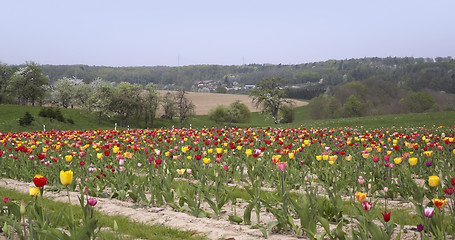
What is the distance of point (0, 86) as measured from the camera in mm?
76000

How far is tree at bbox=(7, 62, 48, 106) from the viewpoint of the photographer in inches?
2650

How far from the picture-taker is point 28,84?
221 feet

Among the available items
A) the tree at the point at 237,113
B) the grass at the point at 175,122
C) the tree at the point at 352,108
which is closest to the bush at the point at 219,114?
the tree at the point at 237,113

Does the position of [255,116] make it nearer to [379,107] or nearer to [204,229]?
[379,107]

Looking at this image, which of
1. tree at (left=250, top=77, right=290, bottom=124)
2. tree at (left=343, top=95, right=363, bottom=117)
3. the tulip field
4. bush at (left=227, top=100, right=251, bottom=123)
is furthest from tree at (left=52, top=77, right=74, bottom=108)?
the tulip field

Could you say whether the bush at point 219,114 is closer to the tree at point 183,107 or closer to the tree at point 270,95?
the tree at point 183,107

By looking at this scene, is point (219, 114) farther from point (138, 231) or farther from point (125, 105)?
point (138, 231)

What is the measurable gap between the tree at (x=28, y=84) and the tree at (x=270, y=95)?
3999 centimetres

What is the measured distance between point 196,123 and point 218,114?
14643 millimetres

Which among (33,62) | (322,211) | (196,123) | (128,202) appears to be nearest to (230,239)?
(322,211)

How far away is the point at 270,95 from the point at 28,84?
44.3m

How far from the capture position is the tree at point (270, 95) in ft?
210

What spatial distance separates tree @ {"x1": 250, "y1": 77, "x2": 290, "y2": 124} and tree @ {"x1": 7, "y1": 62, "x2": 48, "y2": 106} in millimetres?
39988

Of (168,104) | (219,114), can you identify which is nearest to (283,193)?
(168,104)
